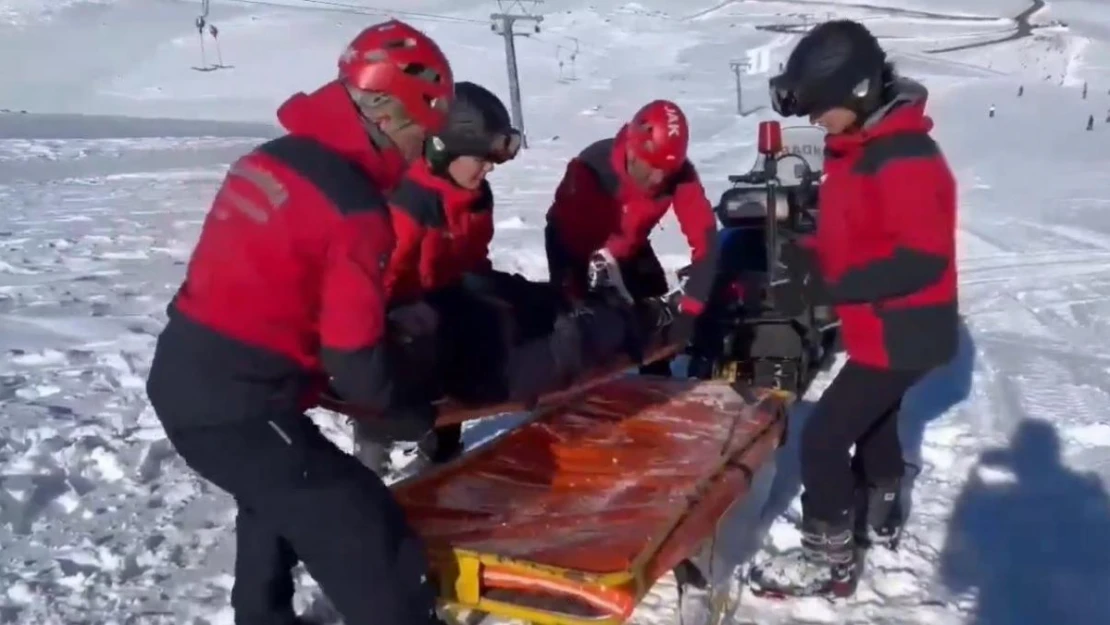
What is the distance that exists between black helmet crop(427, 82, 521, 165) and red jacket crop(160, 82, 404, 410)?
1648mm

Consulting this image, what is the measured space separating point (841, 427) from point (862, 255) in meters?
0.63

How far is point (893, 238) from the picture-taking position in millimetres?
3658

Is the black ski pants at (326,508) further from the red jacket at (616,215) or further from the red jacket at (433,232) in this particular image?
the red jacket at (616,215)

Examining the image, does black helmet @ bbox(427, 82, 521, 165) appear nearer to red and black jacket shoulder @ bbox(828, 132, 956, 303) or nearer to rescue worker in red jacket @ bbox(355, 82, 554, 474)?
rescue worker in red jacket @ bbox(355, 82, 554, 474)

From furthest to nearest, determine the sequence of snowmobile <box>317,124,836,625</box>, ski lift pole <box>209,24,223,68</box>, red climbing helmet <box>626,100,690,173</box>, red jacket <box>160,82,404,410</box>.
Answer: ski lift pole <box>209,24,223,68</box>, red climbing helmet <box>626,100,690,173</box>, snowmobile <box>317,124,836,625</box>, red jacket <box>160,82,404,410</box>

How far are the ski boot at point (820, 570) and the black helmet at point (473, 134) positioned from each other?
188 cm

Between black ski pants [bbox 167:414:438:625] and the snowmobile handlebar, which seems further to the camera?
the snowmobile handlebar

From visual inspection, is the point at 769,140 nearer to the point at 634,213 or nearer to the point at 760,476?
the point at 634,213

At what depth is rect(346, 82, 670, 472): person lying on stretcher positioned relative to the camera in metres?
4.41

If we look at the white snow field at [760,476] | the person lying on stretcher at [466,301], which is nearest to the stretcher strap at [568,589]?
the white snow field at [760,476]

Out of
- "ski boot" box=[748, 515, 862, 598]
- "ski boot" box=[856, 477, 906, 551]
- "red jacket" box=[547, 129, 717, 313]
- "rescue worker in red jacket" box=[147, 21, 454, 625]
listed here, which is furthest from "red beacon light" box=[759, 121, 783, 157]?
"rescue worker in red jacket" box=[147, 21, 454, 625]

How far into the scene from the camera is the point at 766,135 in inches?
216

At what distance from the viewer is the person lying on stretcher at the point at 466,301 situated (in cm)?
441

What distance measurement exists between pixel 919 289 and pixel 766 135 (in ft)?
6.44
